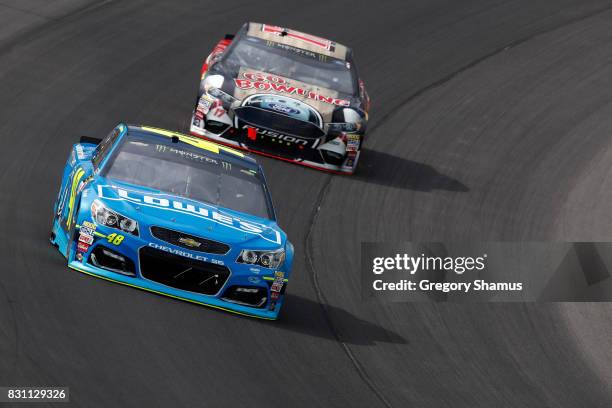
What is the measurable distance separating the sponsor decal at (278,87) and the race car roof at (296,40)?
1177 millimetres

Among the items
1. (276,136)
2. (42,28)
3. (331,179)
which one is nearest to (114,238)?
(276,136)

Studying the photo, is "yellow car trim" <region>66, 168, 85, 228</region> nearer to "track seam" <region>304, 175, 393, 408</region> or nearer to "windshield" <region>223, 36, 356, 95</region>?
"track seam" <region>304, 175, 393, 408</region>

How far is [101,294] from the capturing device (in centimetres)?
1115

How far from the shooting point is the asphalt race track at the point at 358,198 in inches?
414

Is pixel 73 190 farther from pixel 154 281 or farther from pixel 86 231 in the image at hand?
pixel 154 281

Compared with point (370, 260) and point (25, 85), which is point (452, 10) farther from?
point (370, 260)

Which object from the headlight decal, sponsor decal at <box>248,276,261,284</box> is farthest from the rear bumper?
sponsor decal at <box>248,276,261,284</box>

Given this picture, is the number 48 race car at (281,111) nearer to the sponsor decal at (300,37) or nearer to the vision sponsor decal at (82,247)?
the sponsor decal at (300,37)

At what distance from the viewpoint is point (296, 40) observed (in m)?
18.0

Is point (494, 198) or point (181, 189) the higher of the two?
point (181, 189)

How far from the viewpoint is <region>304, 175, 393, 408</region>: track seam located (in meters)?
10.9

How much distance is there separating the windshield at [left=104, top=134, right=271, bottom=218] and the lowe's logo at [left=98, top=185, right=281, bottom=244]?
0.25 m

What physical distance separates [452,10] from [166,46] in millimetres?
6862

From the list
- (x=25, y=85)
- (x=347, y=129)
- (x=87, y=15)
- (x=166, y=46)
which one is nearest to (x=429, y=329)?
(x=347, y=129)
